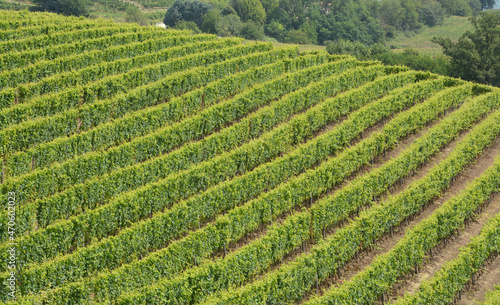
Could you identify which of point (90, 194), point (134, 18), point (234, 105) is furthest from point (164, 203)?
point (134, 18)

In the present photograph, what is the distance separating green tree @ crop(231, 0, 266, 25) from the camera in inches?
5010

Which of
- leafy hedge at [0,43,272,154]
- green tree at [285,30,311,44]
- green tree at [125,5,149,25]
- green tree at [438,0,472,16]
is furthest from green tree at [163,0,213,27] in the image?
green tree at [438,0,472,16]

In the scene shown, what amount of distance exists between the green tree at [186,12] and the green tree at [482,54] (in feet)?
202

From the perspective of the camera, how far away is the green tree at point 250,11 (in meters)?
127

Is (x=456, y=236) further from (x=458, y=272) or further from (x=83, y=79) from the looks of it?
(x=83, y=79)

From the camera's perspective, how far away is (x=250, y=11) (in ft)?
418

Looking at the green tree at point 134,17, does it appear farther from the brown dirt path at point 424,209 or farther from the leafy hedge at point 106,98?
the brown dirt path at point 424,209

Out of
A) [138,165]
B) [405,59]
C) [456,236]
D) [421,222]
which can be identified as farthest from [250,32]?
[421,222]

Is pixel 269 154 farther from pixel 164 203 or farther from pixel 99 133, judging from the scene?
pixel 99 133

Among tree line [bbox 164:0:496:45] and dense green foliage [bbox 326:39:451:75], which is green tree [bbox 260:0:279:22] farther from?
dense green foliage [bbox 326:39:451:75]

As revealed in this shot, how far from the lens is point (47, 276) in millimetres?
23281

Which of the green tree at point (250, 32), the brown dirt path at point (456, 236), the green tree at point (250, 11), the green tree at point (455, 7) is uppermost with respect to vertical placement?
the green tree at point (455, 7)

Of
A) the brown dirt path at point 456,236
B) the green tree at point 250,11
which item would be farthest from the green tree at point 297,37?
the brown dirt path at point 456,236

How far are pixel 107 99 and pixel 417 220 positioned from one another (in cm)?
2297
